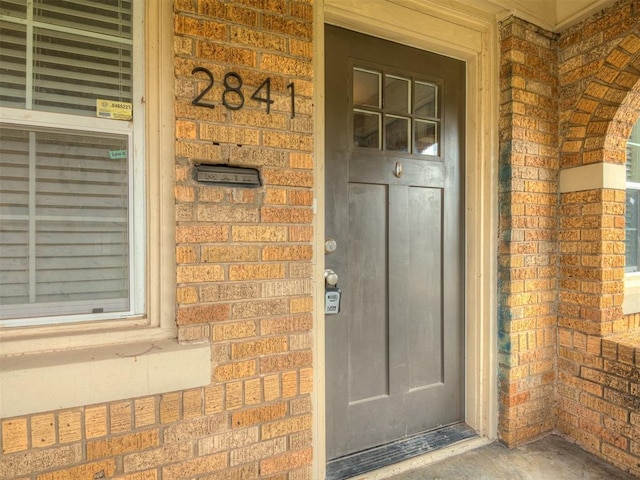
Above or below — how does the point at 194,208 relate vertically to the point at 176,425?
above

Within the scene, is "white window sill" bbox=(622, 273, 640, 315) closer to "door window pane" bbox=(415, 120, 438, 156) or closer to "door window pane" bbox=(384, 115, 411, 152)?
"door window pane" bbox=(415, 120, 438, 156)

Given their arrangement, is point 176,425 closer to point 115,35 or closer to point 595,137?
point 115,35

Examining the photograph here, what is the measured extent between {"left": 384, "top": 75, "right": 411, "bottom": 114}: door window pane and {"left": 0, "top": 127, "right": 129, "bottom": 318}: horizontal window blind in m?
1.37

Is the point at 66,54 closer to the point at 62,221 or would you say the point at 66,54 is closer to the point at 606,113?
the point at 62,221

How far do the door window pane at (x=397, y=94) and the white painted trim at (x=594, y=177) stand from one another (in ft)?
3.57

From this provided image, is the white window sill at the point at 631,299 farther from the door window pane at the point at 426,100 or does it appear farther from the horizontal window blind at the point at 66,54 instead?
the horizontal window blind at the point at 66,54

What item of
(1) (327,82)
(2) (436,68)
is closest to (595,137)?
(2) (436,68)

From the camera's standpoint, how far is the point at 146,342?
1.46 meters

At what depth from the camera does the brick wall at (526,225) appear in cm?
213

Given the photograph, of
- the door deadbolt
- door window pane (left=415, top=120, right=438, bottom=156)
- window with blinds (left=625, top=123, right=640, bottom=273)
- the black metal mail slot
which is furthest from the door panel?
window with blinds (left=625, top=123, right=640, bottom=273)

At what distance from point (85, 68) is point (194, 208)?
0.68m

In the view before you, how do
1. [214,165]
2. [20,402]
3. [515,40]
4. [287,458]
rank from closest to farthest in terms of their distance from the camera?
[20,402] → [214,165] → [287,458] → [515,40]

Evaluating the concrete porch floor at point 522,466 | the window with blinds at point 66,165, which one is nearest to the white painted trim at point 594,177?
the concrete porch floor at point 522,466

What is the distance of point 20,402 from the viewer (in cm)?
123
